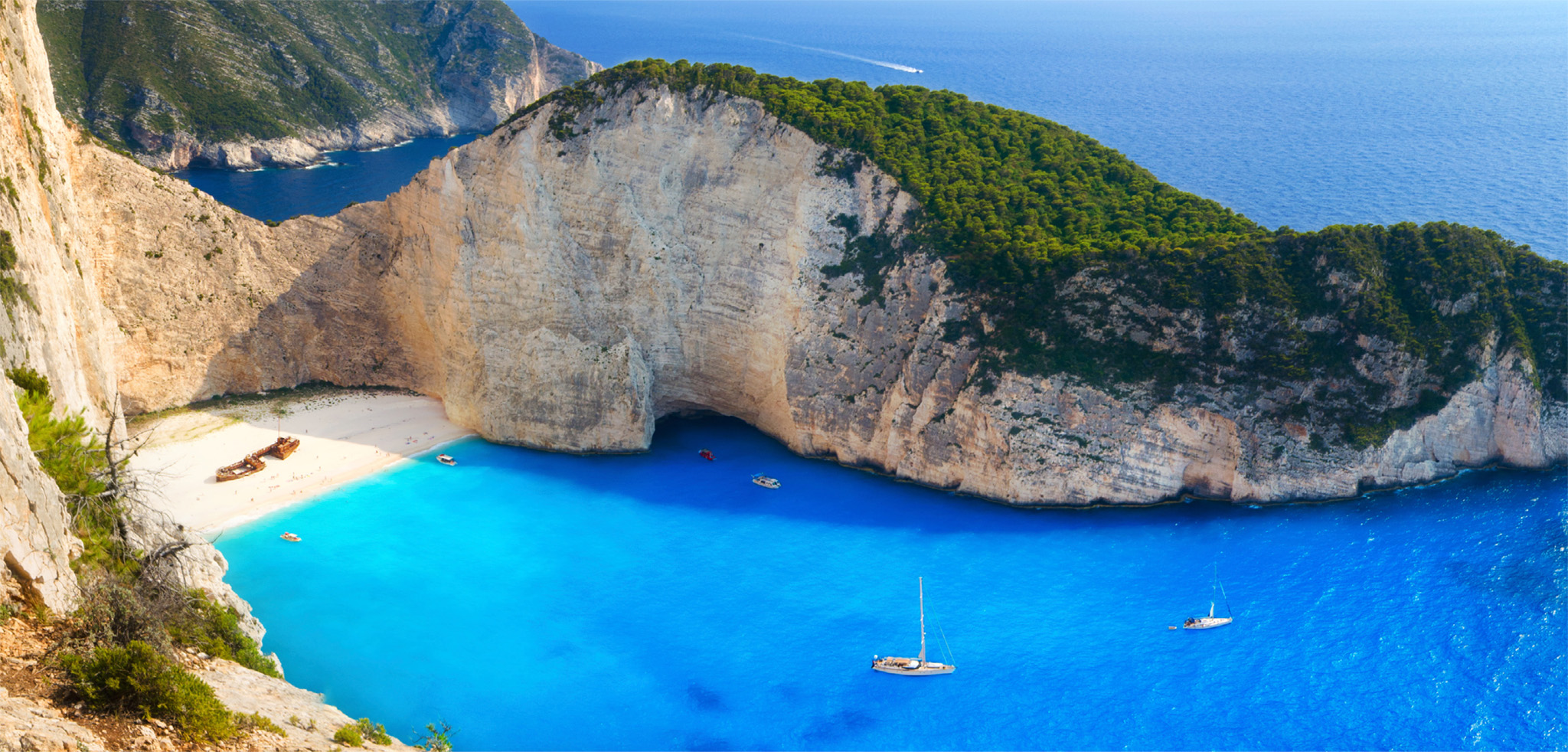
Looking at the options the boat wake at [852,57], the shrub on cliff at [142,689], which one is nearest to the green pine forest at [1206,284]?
the shrub on cliff at [142,689]

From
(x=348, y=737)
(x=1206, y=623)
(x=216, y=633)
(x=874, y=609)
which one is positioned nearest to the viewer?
(x=348, y=737)

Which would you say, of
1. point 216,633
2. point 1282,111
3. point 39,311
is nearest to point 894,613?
point 216,633

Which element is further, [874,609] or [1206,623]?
[874,609]

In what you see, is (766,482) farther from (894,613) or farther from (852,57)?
(852,57)

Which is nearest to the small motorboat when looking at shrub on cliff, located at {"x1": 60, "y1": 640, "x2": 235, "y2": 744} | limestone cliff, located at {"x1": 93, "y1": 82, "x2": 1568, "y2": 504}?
limestone cliff, located at {"x1": 93, "y1": 82, "x2": 1568, "y2": 504}

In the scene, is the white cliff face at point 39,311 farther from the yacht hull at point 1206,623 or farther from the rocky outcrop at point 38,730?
the yacht hull at point 1206,623

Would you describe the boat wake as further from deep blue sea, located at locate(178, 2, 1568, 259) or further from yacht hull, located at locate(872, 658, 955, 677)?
yacht hull, located at locate(872, 658, 955, 677)
